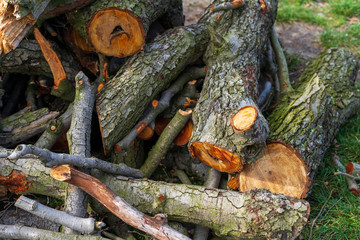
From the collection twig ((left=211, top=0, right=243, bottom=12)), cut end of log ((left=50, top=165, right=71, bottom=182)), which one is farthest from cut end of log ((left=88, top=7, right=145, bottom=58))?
cut end of log ((left=50, top=165, right=71, bottom=182))

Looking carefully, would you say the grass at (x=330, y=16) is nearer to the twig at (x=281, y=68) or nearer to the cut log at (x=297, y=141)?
the twig at (x=281, y=68)

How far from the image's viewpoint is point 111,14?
296 cm

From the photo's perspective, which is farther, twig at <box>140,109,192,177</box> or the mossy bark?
twig at <box>140,109,192,177</box>

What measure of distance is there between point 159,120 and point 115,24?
1.14 m

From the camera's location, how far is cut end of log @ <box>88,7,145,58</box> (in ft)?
9.74

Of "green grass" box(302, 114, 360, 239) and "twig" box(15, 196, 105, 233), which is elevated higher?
"twig" box(15, 196, 105, 233)

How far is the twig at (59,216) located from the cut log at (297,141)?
1.33 meters

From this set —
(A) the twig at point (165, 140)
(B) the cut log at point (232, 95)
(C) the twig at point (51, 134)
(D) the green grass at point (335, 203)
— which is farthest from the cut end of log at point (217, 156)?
(C) the twig at point (51, 134)

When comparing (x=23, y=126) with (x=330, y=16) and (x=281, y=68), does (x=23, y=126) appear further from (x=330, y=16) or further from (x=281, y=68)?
(x=330, y=16)

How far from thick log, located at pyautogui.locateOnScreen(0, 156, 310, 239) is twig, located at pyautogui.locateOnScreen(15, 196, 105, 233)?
31 cm

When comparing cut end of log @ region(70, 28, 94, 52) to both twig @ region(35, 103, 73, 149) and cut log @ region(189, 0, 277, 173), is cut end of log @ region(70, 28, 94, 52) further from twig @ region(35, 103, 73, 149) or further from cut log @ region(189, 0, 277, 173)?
cut log @ region(189, 0, 277, 173)

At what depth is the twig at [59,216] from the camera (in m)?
2.07

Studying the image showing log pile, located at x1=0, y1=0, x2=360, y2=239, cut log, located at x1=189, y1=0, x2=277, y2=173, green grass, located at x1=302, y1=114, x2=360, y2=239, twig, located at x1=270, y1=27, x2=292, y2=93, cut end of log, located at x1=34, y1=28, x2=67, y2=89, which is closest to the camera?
log pile, located at x1=0, y1=0, x2=360, y2=239

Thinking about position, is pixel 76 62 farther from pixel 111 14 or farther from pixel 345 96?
pixel 345 96
